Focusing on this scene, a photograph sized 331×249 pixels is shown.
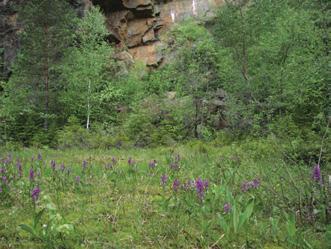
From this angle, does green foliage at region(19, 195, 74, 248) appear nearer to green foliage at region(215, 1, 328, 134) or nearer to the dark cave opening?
green foliage at region(215, 1, 328, 134)

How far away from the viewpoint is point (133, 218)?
3951 mm

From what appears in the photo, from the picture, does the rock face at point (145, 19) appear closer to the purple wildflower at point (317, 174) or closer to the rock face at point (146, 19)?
the rock face at point (146, 19)

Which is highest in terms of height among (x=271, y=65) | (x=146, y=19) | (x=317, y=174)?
(x=146, y=19)

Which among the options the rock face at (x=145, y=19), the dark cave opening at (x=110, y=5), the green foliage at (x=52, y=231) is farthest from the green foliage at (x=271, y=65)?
the dark cave opening at (x=110, y=5)

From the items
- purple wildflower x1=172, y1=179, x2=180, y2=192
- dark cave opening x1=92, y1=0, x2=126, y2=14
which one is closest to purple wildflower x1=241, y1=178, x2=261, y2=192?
purple wildflower x1=172, y1=179, x2=180, y2=192

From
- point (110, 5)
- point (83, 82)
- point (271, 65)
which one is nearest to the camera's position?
point (271, 65)

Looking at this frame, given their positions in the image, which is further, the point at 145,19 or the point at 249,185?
the point at 145,19

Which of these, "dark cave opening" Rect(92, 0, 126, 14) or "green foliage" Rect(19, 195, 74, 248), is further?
"dark cave opening" Rect(92, 0, 126, 14)

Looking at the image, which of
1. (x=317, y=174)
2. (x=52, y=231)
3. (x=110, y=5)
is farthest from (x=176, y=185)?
(x=110, y=5)

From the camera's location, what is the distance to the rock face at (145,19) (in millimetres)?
40156

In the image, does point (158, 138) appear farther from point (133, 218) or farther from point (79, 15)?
point (79, 15)

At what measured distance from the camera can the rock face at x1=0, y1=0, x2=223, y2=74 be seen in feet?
132

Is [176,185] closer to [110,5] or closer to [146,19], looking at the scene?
[110,5]

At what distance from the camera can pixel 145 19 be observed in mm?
41688
